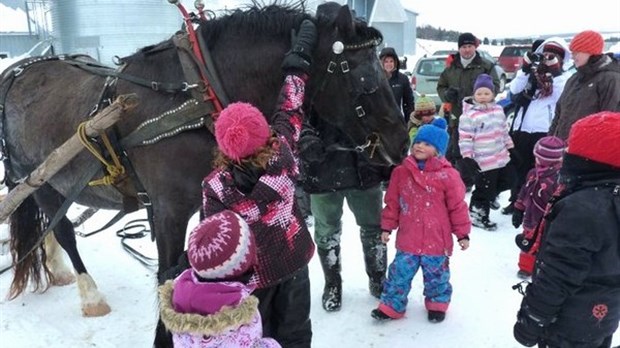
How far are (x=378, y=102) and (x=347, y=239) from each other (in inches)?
89.5

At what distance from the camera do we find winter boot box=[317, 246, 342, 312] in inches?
125

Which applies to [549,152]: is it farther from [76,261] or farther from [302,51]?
[76,261]

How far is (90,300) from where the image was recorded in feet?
10.8

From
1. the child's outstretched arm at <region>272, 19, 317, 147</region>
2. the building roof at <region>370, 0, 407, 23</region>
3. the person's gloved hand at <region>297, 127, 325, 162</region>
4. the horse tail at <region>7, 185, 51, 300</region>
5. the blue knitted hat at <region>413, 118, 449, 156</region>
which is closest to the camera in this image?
the child's outstretched arm at <region>272, 19, 317, 147</region>

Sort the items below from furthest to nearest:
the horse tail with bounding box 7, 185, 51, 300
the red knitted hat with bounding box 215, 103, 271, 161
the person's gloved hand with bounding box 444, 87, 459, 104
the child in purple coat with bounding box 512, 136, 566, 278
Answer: the person's gloved hand with bounding box 444, 87, 459, 104
the horse tail with bounding box 7, 185, 51, 300
the child in purple coat with bounding box 512, 136, 566, 278
the red knitted hat with bounding box 215, 103, 271, 161

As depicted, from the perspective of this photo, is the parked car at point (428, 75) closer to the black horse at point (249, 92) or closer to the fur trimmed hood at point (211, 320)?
the black horse at point (249, 92)

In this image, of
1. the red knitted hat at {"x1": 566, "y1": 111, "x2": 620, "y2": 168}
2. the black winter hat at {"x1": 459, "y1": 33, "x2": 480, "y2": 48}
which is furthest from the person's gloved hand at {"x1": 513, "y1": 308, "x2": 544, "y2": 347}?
the black winter hat at {"x1": 459, "y1": 33, "x2": 480, "y2": 48}

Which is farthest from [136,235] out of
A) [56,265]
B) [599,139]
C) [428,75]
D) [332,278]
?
[428,75]

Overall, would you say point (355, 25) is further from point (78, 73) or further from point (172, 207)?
point (78, 73)

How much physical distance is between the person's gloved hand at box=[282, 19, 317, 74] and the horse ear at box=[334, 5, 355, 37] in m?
0.13

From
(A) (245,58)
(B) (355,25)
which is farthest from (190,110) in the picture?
(B) (355,25)

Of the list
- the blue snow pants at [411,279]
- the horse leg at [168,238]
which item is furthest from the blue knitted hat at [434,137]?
the horse leg at [168,238]

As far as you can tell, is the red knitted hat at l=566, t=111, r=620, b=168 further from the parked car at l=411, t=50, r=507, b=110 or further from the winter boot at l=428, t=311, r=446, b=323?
the parked car at l=411, t=50, r=507, b=110

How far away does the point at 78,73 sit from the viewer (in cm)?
300
